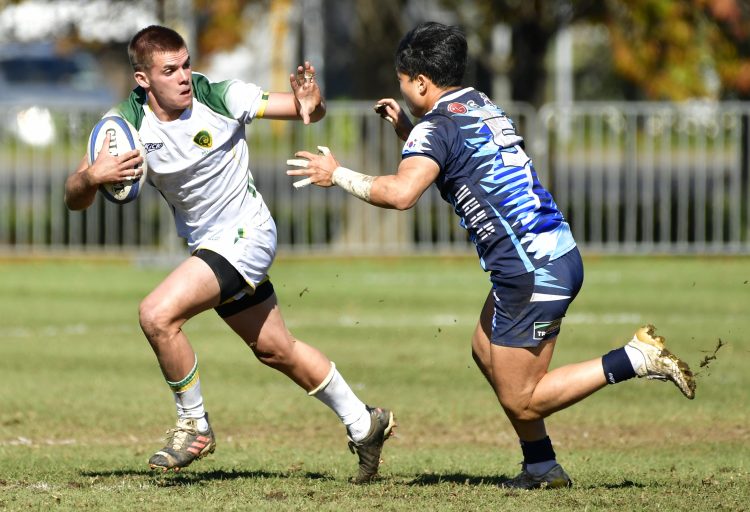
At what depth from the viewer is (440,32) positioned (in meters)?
6.25

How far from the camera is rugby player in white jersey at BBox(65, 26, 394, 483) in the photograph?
6477 millimetres

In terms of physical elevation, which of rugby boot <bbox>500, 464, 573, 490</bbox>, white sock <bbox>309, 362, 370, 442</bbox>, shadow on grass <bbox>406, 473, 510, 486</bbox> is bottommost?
shadow on grass <bbox>406, 473, 510, 486</bbox>

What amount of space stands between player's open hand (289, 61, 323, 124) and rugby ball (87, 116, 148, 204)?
0.82 metres

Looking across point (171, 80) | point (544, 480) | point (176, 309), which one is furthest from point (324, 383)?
point (171, 80)

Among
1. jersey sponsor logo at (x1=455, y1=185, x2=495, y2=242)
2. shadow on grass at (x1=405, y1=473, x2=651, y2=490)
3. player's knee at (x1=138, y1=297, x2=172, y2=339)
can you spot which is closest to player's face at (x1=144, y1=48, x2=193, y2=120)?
player's knee at (x1=138, y1=297, x2=172, y2=339)

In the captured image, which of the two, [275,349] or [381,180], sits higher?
[381,180]

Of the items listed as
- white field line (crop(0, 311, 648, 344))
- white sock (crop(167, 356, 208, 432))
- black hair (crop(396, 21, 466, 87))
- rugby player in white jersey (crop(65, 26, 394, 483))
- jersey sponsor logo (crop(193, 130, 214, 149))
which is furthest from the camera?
white field line (crop(0, 311, 648, 344))

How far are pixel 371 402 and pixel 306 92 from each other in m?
3.38

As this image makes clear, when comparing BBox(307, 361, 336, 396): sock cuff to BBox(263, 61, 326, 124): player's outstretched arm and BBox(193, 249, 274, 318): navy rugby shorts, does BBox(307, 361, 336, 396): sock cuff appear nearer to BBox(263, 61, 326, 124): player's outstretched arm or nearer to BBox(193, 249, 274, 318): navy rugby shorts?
BBox(193, 249, 274, 318): navy rugby shorts

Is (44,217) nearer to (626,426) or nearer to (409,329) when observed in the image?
(409,329)

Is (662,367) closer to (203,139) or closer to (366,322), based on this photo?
(203,139)

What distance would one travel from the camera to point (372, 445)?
6.84m

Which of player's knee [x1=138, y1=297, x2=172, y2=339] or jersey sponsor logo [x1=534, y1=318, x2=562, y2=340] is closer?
jersey sponsor logo [x1=534, y1=318, x2=562, y2=340]

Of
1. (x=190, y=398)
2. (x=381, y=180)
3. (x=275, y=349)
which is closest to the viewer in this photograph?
(x=381, y=180)
